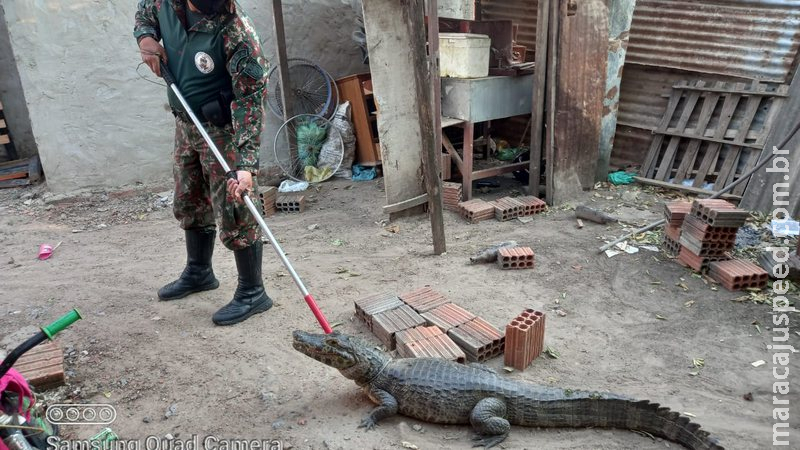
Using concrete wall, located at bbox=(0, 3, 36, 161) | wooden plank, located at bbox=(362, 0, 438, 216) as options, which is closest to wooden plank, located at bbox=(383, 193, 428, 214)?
wooden plank, located at bbox=(362, 0, 438, 216)

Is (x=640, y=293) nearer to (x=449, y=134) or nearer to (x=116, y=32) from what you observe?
(x=449, y=134)

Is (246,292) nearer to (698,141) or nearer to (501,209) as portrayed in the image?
(501,209)

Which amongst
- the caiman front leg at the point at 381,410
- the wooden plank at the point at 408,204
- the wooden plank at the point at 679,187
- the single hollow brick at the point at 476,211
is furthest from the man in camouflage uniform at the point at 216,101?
the wooden plank at the point at 679,187

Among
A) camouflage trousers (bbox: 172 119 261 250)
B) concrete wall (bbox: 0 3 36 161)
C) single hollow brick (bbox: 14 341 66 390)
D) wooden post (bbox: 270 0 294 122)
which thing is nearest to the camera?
single hollow brick (bbox: 14 341 66 390)

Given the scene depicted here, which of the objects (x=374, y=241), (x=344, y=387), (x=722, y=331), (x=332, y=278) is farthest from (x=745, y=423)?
(x=374, y=241)

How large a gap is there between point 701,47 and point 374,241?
508cm

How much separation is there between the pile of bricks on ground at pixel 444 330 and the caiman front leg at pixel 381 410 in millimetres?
442

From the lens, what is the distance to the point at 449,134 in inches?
314

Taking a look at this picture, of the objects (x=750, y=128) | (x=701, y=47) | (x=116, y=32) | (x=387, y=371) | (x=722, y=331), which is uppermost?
(x=116, y=32)

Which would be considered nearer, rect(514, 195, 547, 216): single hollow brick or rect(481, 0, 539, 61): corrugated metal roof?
rect(514, 195, 547, 216): single hollow brick

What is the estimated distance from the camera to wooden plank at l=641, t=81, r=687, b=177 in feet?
23.8

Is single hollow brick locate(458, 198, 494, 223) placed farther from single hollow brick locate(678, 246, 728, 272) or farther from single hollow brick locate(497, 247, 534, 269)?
single hollow brick locate(678, 246, 728, 272)

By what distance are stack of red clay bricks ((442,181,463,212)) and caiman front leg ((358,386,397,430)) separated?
12.5 feet

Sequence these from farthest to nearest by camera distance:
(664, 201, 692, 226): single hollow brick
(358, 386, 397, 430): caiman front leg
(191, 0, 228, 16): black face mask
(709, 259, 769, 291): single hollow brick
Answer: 1. (664, 201, 692, 226): single hollow brick
2. (709, 259, 769, 291): single hollow brick
3. (191, 0, 228, 16): black face mask
4. (358, 386, 397, 430): caiman front leg
